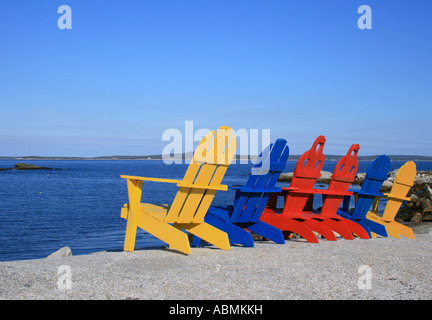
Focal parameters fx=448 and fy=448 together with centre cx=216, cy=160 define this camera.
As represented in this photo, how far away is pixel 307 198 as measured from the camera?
805 cm

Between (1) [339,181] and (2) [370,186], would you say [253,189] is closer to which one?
(1) [339,181]

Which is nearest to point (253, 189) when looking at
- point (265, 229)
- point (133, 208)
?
point (265, 229)

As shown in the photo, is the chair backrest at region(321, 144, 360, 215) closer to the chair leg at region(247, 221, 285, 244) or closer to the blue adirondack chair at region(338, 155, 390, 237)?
the blue adirondack chair at region(338, 155, 390, 237)

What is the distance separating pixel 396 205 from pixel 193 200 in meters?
5.01

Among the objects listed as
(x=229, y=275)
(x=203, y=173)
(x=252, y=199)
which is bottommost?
(x=229, y=275)

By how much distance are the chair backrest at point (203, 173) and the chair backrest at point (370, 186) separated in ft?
11.4

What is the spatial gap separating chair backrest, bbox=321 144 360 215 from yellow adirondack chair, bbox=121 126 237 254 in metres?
2.44

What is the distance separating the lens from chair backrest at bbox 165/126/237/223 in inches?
243

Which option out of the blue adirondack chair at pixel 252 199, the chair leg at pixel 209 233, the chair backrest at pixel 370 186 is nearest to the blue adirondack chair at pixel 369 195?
the chair backrest at pixel 370 186

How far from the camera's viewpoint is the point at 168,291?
431cm

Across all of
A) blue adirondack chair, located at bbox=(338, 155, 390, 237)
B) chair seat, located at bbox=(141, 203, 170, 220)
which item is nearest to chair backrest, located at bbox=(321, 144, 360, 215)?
blue adirondack chair, located at bbox=(338, 155, 390, 237)

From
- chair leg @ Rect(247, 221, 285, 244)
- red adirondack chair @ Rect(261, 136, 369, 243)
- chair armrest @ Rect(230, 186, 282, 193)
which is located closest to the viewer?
chair armrest @ Rect(230, 186, 282, 193)

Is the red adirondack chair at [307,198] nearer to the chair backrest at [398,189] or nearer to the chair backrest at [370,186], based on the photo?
the chair backrest at [370,186]

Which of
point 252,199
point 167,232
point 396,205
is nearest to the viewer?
point 167,232
